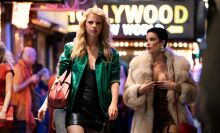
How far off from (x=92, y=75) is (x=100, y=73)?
88 millimetres

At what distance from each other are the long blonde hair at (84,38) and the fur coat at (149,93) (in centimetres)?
93

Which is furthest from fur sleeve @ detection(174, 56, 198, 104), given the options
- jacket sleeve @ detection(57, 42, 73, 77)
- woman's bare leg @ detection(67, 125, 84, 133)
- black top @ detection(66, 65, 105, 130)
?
woman's bare leg @ detection(67, 125, 84, 133)

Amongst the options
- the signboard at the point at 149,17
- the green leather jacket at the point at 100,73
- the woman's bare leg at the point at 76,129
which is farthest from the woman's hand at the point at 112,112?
the signboard at the point at 149,17

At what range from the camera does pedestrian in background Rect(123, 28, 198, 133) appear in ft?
22.6

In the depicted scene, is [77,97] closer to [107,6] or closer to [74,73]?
[74,73]

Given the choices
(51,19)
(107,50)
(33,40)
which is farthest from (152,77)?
(51,19)

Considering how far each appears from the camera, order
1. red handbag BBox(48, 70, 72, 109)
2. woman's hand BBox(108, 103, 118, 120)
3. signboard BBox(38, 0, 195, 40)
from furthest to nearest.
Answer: signboard BBox(38, 0, 195, 40) → red handbag BBox(48, 70, 72, 109) → woman's hand BBox(108, 103, 118, 120)

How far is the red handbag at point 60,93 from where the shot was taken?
588 cm

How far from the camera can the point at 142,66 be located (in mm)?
7039

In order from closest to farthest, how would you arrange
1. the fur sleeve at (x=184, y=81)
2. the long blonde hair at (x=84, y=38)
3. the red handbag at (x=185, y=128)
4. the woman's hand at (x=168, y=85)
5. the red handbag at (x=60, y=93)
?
the red handbag at (x=60, y=93) → the long blonde hair at (x=84, y=38) → the red handbag at (x=185, y=128) → the woman's hand at (x=168, y=85) → the fur sleeve at (x=184, y=81)

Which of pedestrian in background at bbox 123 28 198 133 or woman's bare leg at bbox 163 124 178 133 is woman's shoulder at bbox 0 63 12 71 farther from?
woman's bare leg at bbox 163 124 178 133

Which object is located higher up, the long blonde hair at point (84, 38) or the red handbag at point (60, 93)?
the long blonde hair at point (84, 38)

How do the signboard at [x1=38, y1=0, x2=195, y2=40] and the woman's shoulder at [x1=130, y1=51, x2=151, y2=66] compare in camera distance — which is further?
the signboard at [x1=38, y1=0, x2=195, y2=40]

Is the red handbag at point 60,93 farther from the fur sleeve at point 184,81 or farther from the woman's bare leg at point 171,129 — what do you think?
the fur sleeve at point 184,81
